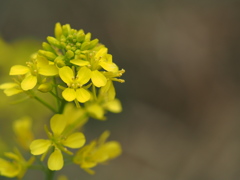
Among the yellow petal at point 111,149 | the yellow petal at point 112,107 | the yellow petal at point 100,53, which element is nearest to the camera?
the yellow petal at point 100,53

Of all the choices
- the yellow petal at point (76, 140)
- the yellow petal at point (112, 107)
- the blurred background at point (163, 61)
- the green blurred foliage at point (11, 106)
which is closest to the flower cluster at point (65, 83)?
A: the yellow petal at point (76, 140)

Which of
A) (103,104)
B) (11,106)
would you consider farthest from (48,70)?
(11,106)

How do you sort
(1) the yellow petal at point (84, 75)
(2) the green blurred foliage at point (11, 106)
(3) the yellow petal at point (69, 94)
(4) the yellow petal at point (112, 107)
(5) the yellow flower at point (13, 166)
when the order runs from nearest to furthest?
1. (3) the yellow petal at point (69, 94)
2. (1) the yellow petal at point (84, 75)
3. (5) the yellow flower at point (13, 166)
4. (4) the yellow petal at point (112, 107)
5. (2) the green blurred foliage at point (11, 106)

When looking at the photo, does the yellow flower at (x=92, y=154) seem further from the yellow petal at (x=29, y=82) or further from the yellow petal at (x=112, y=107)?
the yellow petal at (x=29, y=82)

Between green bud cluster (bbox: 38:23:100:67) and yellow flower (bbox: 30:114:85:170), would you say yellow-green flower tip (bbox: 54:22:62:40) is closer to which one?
green bud cluster (bbox: 38:23:100:67)

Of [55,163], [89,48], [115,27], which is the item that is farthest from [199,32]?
[55,163]

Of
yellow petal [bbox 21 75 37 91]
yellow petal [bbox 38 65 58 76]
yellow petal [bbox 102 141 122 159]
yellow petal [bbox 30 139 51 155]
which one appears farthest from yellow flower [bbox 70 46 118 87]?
yellow petal [bbox 102 141 122 159]
